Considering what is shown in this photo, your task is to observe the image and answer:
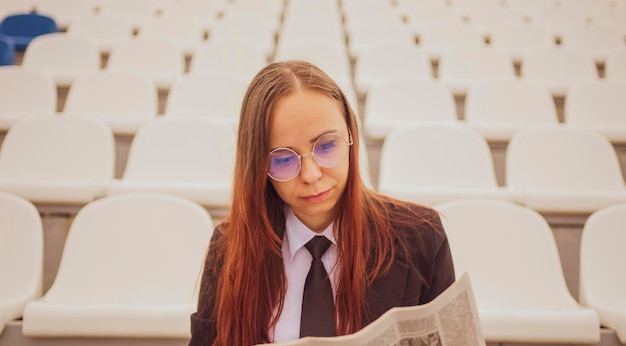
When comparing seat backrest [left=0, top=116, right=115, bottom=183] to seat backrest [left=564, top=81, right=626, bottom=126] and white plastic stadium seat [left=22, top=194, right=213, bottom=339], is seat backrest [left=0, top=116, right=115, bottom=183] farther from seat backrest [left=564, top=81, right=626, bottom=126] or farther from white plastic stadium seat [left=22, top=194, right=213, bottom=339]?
seat backrest [left=564, top=81, right=626, bottom=126]

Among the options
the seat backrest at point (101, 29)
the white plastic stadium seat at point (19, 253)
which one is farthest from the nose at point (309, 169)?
the seat backrest at point (101, 29)

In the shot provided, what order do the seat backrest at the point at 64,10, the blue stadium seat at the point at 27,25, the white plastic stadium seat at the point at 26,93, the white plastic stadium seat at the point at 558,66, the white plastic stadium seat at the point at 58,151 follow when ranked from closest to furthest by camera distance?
the white plastic stadium seat at the point at 58,151
the white plastic stadium seat at the point at 26,93
the white plastic stadium seat at the point at 558,66
the blue stadium seat at the point at 27,25
the seat backrest at the point at 64,10

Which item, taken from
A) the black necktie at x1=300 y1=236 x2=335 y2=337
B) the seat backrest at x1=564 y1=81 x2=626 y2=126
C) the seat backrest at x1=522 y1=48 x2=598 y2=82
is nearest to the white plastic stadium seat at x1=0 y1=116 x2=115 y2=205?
the black necktie at x1=300 y1=236 x2=335 y2=337

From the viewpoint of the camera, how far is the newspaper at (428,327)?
0.48m

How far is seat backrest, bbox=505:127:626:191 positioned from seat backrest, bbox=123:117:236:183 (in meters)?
0.75

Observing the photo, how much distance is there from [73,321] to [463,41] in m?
2.33

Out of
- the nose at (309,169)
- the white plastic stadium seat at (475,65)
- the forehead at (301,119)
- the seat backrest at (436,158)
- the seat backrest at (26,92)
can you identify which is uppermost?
the forehead at (301,119)

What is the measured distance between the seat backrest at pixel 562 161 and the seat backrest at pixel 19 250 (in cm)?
109

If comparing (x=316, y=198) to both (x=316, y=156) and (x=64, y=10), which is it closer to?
(x=316, y=156)

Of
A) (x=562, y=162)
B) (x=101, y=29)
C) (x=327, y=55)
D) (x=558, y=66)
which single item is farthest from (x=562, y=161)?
(x=101, y=29)

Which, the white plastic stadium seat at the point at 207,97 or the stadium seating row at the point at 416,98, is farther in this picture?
the white plastic stadium seat at the point at 207,97

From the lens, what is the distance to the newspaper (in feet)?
1.58

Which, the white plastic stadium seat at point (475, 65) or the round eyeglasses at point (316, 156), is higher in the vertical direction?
the round eyeglasses at point (316, 156)

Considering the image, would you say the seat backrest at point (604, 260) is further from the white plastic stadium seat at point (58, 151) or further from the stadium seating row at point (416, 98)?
the white plastic stadium seat at point (58, 151)
